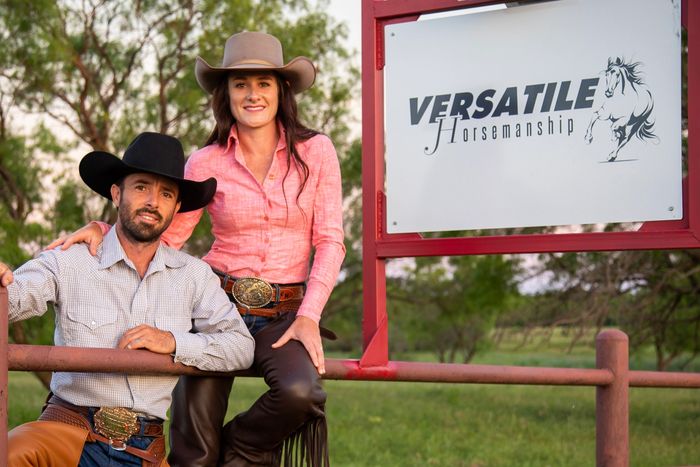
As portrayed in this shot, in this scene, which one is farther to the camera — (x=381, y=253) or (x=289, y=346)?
(x=381, y=253)

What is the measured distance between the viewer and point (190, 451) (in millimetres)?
2812

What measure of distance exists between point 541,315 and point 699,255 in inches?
98.1

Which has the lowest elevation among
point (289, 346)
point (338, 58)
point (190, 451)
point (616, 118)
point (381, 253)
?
point (190, 451)

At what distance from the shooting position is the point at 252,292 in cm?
295

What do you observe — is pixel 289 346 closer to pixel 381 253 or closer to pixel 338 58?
pixel 381 253

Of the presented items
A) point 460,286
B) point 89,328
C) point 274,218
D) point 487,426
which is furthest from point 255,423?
point 460,286

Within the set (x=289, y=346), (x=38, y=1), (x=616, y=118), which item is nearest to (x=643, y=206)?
(x=616, y=118)

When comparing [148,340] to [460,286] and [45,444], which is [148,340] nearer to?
[45,444]

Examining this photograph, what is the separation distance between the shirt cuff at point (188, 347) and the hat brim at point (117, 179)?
1.43ft

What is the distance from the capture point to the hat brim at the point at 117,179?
277cm

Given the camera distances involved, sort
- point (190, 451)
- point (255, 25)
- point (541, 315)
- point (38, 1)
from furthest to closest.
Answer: point (541, 315) → point (255, 25) → point (38, 1) → point (190, 451)

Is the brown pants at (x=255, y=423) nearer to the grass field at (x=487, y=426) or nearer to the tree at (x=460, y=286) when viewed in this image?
the grass field at (x=487, y=426)

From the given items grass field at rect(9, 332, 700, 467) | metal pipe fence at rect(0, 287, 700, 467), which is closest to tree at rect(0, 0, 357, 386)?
grass field at rect(9, 332, 700, 467)

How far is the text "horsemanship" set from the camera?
3068mm
